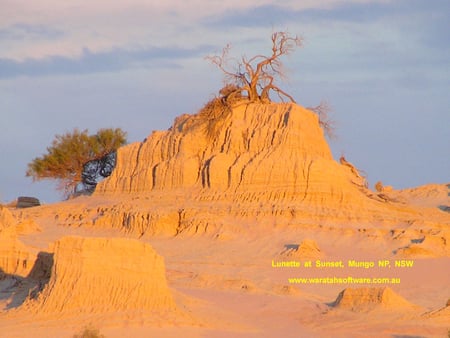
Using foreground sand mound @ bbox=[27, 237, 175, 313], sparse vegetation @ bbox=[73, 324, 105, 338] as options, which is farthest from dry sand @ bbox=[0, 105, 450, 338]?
sparse vegetation @ bbox=[73, 324, 105, 338]

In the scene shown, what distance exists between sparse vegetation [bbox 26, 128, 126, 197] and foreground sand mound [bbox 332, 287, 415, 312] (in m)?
27.2

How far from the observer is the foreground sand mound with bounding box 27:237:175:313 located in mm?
24641

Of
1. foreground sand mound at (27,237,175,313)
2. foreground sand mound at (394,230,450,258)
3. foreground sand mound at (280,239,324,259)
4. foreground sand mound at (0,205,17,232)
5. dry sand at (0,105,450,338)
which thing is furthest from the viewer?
foreground sand mound at (394,230,450,258)

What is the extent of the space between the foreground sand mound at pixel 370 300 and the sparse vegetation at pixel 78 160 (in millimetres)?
27186

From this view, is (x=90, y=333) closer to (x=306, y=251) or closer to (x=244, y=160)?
(x=306, y=251)

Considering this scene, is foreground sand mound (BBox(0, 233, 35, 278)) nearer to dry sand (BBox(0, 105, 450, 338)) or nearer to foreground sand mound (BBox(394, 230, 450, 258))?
dry sand (BBox(0, 105, 450, 338))

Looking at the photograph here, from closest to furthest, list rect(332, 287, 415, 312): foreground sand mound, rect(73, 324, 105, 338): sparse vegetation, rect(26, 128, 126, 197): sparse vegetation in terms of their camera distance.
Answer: rect(73, 324, 105, 338): sparse vegetation, rect(332, 287, 415, 312): foreground sand mound, rect(26, 128, 126, 197): sparse vegetation

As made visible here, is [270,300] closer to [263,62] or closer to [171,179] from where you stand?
[171,179]

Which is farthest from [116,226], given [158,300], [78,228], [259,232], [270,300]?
[158,300]

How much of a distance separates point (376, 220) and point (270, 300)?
1100 centimetres

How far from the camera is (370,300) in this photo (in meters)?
28.8

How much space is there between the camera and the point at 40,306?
24656 mm

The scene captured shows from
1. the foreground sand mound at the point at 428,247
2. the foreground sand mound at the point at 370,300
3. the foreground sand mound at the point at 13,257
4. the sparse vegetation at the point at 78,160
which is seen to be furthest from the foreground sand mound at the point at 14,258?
the sparse vegetation at the point at 78,160

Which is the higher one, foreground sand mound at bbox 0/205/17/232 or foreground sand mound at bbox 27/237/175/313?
foreground sand mound at bbox 0/205/17/232
